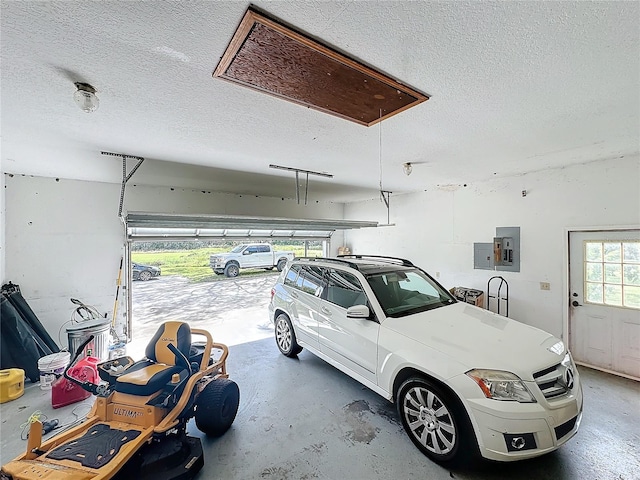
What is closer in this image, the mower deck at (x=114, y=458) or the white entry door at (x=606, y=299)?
the mower deck at (x=114, y=458)

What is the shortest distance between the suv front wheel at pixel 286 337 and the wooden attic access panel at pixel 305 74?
3.07 m

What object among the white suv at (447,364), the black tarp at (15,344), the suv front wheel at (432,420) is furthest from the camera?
the black tarp at (15,344)

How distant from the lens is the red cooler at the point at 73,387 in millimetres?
2891

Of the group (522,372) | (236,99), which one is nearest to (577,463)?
(522,372)

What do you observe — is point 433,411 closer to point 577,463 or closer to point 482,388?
point 482,388

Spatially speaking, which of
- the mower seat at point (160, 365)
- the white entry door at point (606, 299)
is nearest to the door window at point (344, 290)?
the mower seat at point (160, 365)

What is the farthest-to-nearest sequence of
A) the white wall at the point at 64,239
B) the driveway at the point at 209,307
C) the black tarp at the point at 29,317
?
the driveway at the point at 209,307, the white wall at the point at 64,239, the black tarp at the point at 29,317

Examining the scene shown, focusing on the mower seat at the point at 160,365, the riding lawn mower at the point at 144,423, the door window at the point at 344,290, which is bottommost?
the riding lawn mower at the point at 144,423

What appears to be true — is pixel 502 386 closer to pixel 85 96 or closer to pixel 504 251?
pixel 504 251

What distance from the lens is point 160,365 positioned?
7.73ft

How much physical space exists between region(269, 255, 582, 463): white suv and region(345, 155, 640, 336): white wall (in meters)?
1.83

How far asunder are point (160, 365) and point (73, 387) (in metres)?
1.52

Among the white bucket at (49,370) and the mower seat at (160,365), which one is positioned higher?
the mower seat at (160,365)

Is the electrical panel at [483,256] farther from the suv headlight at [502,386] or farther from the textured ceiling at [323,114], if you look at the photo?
the suv headlight at [502,386]
